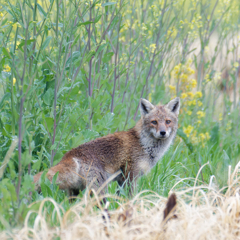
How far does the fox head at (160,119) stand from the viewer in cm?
540

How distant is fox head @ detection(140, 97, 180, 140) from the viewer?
213 inches

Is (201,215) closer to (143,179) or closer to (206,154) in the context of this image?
(143,179)

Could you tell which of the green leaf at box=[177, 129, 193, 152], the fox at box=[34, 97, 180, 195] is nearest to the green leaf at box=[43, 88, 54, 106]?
the fox at box=[34, 97, 180, 195]

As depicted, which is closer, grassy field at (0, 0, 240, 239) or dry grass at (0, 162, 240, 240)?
dry grass at (0, 162, 240, 240)

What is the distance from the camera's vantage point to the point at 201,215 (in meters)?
3.13

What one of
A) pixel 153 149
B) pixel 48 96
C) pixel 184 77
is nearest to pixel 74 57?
pixel 48 96

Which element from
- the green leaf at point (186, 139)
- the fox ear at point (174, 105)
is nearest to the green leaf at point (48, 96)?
the fox ear at point (174, 105)

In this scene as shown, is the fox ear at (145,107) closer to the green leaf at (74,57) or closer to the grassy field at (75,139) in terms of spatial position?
the grassy field at (75,139)

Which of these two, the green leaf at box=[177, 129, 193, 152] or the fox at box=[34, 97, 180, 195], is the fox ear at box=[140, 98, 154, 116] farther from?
the green leaf at box=[177, 129, 193, 152]

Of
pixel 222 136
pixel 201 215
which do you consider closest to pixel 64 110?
pixel 201 215

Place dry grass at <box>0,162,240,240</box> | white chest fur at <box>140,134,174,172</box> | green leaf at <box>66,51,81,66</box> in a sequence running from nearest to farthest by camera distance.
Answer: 1. dry grass at <box>0,162,240,240</box>
2. green leaf at <box>66,51,81,66</box>
3. white chest fur at <box>140,134,174,172</box>

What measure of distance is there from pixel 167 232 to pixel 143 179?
1.83 metres

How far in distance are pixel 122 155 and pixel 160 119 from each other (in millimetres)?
959

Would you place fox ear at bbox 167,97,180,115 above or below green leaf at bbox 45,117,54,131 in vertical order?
below
